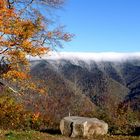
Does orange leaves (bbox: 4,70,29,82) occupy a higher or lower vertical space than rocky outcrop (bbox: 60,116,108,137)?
higher

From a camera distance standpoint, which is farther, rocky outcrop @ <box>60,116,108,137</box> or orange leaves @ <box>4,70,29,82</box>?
orange leaves @ <box>4,70,29,82</box>

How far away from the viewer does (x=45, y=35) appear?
122 feet

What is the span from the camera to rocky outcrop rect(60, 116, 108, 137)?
28.1m

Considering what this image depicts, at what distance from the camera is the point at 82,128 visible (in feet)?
92.2

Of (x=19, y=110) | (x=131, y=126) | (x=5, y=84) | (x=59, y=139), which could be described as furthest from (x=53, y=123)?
(x=59, y=139)

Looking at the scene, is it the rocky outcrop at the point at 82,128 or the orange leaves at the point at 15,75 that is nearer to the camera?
the rocky outcrop at the point at 82,128

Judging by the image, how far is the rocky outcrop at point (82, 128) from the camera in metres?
28.1

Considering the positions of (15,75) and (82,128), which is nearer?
(82,128)

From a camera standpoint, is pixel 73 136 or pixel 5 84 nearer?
pixel 73 136

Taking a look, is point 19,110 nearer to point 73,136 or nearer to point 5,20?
point 5,20

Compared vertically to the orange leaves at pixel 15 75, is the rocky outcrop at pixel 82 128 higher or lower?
lower

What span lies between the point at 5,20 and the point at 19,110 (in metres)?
12.5

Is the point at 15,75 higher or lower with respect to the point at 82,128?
higher

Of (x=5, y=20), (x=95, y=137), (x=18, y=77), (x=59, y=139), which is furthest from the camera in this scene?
(x=18, y=77)
